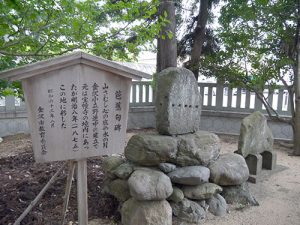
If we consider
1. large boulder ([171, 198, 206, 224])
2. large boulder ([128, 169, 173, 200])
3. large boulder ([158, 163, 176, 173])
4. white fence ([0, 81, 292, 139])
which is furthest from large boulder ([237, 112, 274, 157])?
white fence ([0, 81, 292, 139])

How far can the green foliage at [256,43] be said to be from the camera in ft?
20.5

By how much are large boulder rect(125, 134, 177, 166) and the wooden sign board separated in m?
0.80

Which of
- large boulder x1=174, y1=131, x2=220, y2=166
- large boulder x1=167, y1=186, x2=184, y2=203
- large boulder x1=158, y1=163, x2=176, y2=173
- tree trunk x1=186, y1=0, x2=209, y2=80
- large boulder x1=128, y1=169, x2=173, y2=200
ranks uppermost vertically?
tree trunk x1=186, y1=0, x2=209, y2=80

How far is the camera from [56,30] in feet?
9.51

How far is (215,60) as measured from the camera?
7.21 m

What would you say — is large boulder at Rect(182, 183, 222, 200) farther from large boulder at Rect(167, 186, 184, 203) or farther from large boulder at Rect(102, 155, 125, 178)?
large boulder at Rect(102, 155, 125, 178)

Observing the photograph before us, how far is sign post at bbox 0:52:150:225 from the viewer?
87.6 inches

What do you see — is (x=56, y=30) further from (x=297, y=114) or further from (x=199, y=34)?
(x=199, y=34)

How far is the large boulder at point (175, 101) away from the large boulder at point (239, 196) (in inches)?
40.1

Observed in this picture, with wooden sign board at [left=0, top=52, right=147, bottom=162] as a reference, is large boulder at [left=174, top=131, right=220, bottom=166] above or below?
below

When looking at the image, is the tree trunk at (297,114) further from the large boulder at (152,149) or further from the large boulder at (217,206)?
the large boulder at (152,149)

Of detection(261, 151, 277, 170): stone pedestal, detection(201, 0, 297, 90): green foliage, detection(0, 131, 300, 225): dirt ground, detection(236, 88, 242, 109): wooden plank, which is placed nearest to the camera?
detection(0, 131, 300, 225): dirt ground

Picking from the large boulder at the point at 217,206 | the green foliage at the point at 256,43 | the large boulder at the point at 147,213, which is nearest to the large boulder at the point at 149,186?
the large boulder at the point at 147,213

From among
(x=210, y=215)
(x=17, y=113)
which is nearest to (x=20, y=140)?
(x=17, y=113)
